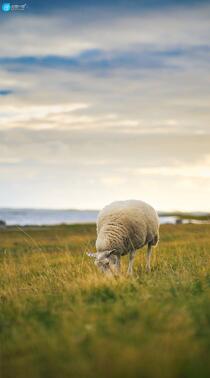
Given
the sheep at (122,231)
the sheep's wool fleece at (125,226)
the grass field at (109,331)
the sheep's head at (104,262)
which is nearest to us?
the grass field at (109,331)

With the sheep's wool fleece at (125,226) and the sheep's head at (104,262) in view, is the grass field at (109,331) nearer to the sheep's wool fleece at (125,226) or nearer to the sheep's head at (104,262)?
the sheep's head at (104,262)

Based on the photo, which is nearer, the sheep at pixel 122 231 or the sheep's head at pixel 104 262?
the sheep's head at pixel 104 262

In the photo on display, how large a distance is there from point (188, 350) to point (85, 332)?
133 cm

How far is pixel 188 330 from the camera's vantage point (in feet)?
20.2

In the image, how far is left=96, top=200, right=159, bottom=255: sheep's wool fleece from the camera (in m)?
12.9

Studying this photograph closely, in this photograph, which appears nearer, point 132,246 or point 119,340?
point 119,340

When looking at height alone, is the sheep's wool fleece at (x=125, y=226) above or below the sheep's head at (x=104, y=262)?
above

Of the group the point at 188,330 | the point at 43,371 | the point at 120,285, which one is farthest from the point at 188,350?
the point at 120,285

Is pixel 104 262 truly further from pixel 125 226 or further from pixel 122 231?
pixel 125 226

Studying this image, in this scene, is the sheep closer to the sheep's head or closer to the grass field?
the sheep's head

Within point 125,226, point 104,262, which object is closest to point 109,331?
point 104,262

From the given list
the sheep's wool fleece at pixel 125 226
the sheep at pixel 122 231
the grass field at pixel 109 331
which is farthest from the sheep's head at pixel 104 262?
the grass field at pixel 109 331

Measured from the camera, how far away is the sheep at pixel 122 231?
1251 cm

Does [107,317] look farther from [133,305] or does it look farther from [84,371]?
[84,371]
